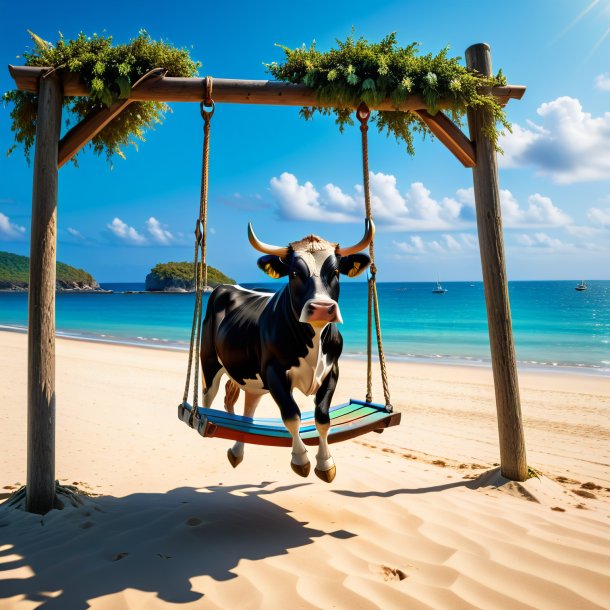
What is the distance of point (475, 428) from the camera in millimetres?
7648

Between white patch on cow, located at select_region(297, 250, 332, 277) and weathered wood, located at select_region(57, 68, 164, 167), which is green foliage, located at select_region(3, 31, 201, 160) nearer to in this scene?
weathered wood, located at select_region(57, 68, 164, 167)

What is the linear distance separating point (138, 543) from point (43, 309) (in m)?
1.86

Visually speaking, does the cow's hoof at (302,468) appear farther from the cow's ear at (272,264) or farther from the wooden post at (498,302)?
the wooden post at (498,302)

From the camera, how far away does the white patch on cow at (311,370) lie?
3145 mm

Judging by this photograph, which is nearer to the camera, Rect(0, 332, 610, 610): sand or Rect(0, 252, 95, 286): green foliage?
Rect(0, 332, 610, 610): sand

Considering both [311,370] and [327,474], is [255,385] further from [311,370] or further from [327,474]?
[327,474]

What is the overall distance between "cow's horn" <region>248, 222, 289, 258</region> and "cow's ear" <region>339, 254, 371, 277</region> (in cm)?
41

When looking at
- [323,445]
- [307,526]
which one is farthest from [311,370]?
[307,526]

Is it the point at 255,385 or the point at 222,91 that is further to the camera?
the point at 222,91

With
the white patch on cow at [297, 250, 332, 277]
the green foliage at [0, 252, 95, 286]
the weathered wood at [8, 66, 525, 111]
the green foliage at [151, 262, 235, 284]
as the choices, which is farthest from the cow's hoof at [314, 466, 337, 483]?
the green foliage at [0, 252, 95, 286]

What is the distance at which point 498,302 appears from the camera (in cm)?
450

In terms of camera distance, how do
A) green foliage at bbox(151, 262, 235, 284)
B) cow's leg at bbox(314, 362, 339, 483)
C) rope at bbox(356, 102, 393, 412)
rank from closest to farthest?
cow's leg at bbox(314, 362, 339, 483), rope at bbox(356, 102, 393, 412), green foliage at bbox(151, 262, 235, 284)

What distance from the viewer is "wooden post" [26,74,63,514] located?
3.81m

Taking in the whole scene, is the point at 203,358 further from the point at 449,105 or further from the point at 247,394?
the point at 449,105
